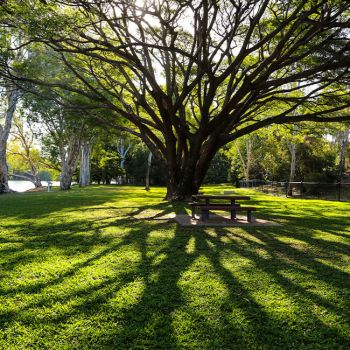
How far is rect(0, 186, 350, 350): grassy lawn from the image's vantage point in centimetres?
296

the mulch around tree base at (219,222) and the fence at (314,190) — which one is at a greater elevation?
the fence at (314,190)

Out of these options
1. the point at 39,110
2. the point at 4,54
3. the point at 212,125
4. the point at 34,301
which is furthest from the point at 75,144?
the point at 34,301

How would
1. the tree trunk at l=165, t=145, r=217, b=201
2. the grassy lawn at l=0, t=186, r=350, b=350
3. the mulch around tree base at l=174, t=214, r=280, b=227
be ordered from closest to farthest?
the grassy lawn at l=0, t=186, r=350, b=350 < the mulch around tree base at l=174, t=214, r=280, b=227 < the tree trunk at l=165, t=145, r=217, b=201

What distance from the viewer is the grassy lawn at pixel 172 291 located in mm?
2955

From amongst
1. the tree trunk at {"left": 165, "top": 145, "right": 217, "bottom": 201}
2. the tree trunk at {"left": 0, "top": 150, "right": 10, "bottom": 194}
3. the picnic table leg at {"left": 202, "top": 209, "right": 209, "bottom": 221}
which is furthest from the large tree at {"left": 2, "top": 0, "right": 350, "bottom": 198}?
the tree trunk at {"left": 0, "top": 150, "right": 10, "bottom": 194}

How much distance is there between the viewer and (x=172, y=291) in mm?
3977

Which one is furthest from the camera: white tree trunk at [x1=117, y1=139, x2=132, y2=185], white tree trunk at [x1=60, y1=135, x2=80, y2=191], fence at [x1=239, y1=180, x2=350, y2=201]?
white tree trunk at [x1=117, y1=139, x2=132, y2=185]

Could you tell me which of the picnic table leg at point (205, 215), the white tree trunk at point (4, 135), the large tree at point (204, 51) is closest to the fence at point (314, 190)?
the large tree at point (204, 51)

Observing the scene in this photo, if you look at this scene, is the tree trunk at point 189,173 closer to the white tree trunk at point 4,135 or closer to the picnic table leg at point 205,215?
the picnic table leg at point 205,215

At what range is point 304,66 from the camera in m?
14.9

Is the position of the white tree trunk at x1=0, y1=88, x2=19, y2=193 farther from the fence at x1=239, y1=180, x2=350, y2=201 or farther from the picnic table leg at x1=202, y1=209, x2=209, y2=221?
the fence at x1=239, y1=180, x2=350, y2=201

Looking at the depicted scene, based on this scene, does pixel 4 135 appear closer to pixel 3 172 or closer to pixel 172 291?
pixel 3 172

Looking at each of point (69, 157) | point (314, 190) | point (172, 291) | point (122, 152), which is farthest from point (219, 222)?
point (122, 152)

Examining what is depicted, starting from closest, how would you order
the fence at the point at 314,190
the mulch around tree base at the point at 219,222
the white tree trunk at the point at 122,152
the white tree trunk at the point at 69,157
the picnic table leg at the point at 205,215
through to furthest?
the mulch around tree base at the point at 219,222, the picnic table leg at the point at 205,215, the fence at the point at 314,190, the white tree trunk at the point at 69,157, the white tree trunk at the point at 122,152
